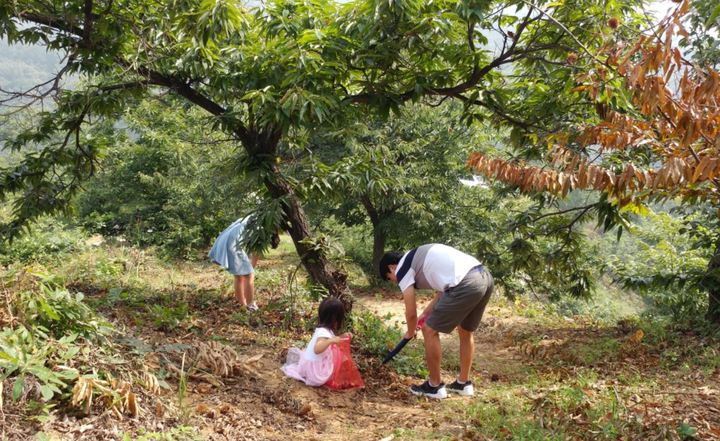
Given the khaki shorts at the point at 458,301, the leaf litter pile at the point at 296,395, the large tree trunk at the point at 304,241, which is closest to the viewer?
the leaf litter pile at the point at 296,395

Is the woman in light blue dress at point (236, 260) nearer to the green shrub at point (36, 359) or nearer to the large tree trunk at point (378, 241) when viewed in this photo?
the green shrub at point (36, 359)

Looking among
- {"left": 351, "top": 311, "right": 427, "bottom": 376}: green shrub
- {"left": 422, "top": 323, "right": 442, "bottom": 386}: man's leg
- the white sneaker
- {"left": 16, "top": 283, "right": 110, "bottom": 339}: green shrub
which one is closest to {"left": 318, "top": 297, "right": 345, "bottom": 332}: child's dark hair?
{"left": 422, "top": 323, "right": 442, "bottom": 386}: man's leg

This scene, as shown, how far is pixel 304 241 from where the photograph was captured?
5.98 meters

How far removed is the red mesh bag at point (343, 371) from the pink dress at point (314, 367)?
0.05 m

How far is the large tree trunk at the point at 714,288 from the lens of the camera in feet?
20.5

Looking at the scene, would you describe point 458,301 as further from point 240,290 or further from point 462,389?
point 240,290

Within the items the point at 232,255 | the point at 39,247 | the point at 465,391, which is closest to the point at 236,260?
the point at 232,255

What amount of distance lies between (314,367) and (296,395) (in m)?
0.38

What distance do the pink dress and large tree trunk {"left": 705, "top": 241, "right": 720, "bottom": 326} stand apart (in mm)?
4738

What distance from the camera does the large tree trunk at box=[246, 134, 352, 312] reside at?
237 inches

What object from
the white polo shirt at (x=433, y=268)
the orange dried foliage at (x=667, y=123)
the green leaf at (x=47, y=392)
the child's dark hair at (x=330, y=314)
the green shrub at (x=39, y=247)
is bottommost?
the green shrub at (x=39, y=247)

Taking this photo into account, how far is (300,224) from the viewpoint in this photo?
6137 mm

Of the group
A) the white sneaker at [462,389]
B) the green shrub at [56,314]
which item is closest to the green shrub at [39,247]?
the green shrub at [56,314]

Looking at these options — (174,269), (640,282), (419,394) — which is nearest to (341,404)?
(419,394)
